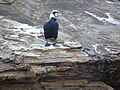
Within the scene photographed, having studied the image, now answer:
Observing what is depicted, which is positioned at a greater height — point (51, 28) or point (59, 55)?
point (51, 28)

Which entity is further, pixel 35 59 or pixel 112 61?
pixel 112 61

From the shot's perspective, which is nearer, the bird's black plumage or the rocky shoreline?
the rocky shoreline

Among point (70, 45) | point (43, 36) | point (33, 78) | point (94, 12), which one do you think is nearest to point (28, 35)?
point (43, 36)

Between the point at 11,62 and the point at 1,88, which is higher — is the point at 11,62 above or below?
above

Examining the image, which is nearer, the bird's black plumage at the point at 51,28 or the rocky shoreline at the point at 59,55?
the rocky shoreline at the point at 59,55

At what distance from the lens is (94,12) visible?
10281 mm

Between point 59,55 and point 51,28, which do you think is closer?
point 59,55

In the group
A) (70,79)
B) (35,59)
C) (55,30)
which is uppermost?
(55,30)

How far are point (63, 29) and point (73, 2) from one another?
2879 millimetres

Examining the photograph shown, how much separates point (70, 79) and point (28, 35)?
1.62 meters

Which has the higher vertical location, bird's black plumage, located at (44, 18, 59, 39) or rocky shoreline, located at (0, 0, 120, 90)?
bird's black plumage, located at (44, 18, 59, 39)

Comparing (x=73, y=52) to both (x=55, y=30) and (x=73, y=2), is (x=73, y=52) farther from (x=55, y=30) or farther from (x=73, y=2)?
(x=73, y=2)

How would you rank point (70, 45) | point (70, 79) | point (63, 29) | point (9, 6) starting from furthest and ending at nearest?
point (9, 6), point (63, 29), point (70, 45), point (70, 79)

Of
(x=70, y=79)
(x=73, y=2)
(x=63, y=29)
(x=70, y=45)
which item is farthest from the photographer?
(x=73, y=2)
